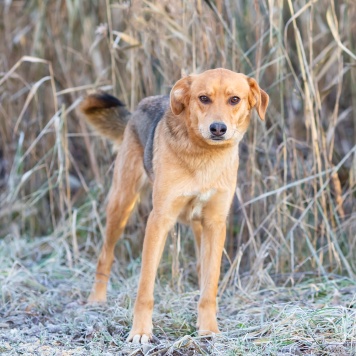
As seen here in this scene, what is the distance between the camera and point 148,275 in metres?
4.18

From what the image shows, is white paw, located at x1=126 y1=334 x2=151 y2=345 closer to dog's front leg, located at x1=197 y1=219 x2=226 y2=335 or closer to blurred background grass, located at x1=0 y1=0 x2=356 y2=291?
dog's front leg, located at x1=197 y1=219 x2=226 y2=335

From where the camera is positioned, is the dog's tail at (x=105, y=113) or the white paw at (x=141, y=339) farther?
the dog's tail at (x=105, y=113)

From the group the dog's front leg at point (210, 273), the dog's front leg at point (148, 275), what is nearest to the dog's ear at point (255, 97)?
the dog's front leg at point (210, 273)

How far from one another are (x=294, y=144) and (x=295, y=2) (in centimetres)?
113

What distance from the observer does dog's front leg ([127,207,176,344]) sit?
4090 millimetres

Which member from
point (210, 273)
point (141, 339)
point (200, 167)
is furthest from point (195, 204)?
point (141, 339)

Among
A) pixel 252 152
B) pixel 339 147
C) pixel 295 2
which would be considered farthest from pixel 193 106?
pixel 339 147

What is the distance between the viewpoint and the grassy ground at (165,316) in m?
3.83

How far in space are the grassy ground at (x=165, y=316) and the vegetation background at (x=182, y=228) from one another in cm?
1

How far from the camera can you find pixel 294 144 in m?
5.43

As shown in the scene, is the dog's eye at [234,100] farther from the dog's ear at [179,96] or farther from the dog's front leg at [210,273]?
the dog's front leg at [210,273]

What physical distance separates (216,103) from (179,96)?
0.26m

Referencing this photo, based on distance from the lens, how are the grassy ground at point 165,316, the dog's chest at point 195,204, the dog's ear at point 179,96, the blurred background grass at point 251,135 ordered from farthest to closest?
1. the blurred background grass at point 251,135
2. the dog's chest at point 195,204
3. the dog's ear at point 179,96
4. the grassy ground at point 165,316

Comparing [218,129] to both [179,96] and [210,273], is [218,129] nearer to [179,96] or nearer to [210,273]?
[179,96]
